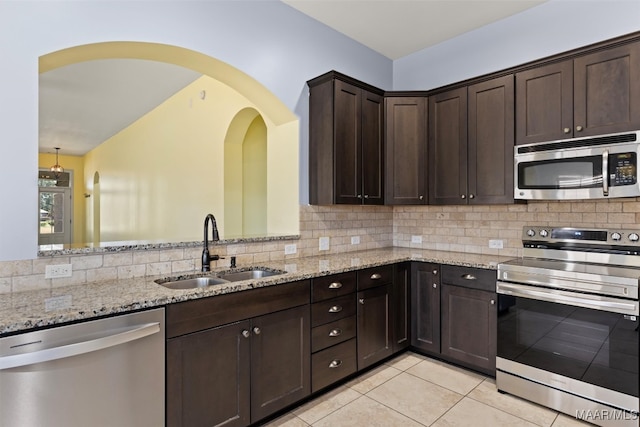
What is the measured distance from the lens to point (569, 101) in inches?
105

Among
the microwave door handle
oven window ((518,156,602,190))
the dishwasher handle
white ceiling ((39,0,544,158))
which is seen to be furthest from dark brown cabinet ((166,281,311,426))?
white ceiling ((39,0,544,158))

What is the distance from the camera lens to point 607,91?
2512mm

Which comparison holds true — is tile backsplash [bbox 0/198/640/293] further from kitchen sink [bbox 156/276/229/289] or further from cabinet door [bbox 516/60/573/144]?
cabinet door [bbox 516/60/573/144]

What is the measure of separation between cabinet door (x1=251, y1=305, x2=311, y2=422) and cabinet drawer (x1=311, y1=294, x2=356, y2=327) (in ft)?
0.26

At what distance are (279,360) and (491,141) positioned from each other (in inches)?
97.7

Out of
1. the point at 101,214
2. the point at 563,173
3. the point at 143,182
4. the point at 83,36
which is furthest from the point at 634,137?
the point at 101,214

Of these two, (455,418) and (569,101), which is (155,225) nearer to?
(455,418)

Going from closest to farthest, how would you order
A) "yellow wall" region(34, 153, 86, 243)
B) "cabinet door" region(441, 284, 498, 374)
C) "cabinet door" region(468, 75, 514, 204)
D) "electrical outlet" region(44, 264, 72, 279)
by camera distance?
"electrical outlet" region(44, 264, 72, 279), "cabinet door" region(441, 284, 498, 374), "cabinet door" region(468, 75, 514, 204), "yellow wall" region(34, 153, 86, 243)

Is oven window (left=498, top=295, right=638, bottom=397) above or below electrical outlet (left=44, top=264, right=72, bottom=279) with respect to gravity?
below

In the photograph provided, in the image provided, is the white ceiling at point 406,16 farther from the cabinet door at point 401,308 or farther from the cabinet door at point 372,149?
the cabinet door at point 401,308

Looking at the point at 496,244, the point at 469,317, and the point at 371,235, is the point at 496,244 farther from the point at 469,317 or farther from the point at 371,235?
the point at 371,235

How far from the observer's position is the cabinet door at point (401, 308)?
123 inches

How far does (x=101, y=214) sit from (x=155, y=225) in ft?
13.0

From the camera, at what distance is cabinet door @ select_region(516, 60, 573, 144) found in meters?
2.69
